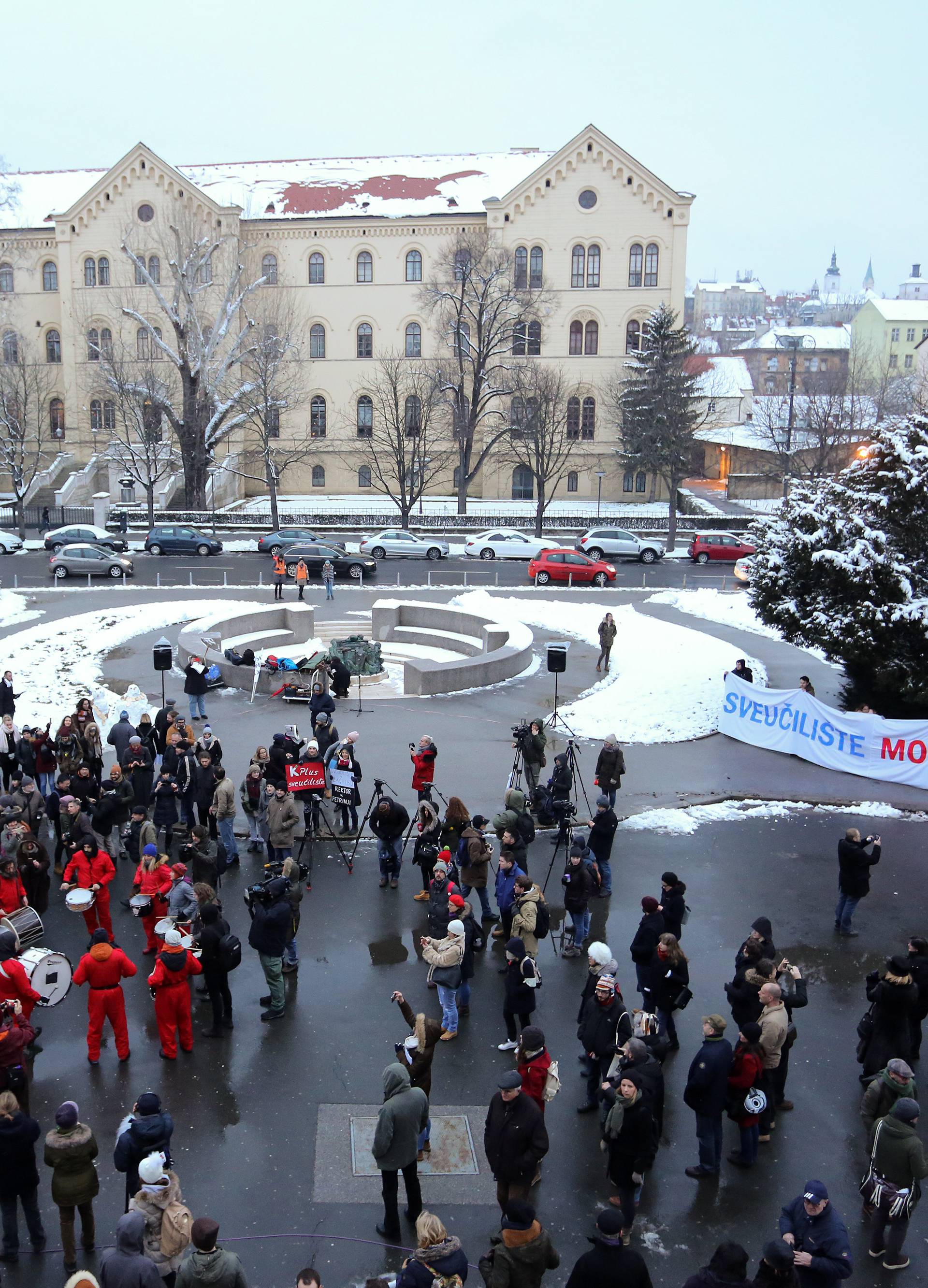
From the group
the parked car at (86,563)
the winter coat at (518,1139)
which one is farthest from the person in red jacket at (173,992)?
the parked car at (86,563)

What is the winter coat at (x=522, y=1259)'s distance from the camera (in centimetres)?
590

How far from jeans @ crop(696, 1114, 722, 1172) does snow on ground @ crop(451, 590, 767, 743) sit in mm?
11735

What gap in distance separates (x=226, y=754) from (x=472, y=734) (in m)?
4.50

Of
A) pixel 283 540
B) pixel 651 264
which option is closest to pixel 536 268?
pixel 651 264

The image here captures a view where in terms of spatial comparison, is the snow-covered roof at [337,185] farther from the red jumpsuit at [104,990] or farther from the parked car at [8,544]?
the red jumpsuit at [104,990]

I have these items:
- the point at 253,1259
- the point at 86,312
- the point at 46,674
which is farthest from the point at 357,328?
the point at 253,1259

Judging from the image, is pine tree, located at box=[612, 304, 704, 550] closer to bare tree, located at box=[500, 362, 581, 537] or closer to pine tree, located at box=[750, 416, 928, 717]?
bare tree, located at box=[500, 362, 581, 537]

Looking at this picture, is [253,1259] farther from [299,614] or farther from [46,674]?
[299,614]

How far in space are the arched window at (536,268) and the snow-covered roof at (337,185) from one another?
3860mm

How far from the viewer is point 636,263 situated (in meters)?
58.0

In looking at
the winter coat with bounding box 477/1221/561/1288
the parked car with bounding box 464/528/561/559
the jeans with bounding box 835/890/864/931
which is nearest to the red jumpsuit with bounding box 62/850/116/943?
the winter coat with bounding box 477/1221/561/1288

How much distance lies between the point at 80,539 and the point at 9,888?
35.3m

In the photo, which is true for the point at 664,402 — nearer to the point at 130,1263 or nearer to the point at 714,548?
the point at 714,548

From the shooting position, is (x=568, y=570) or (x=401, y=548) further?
(x=401, y=548)
